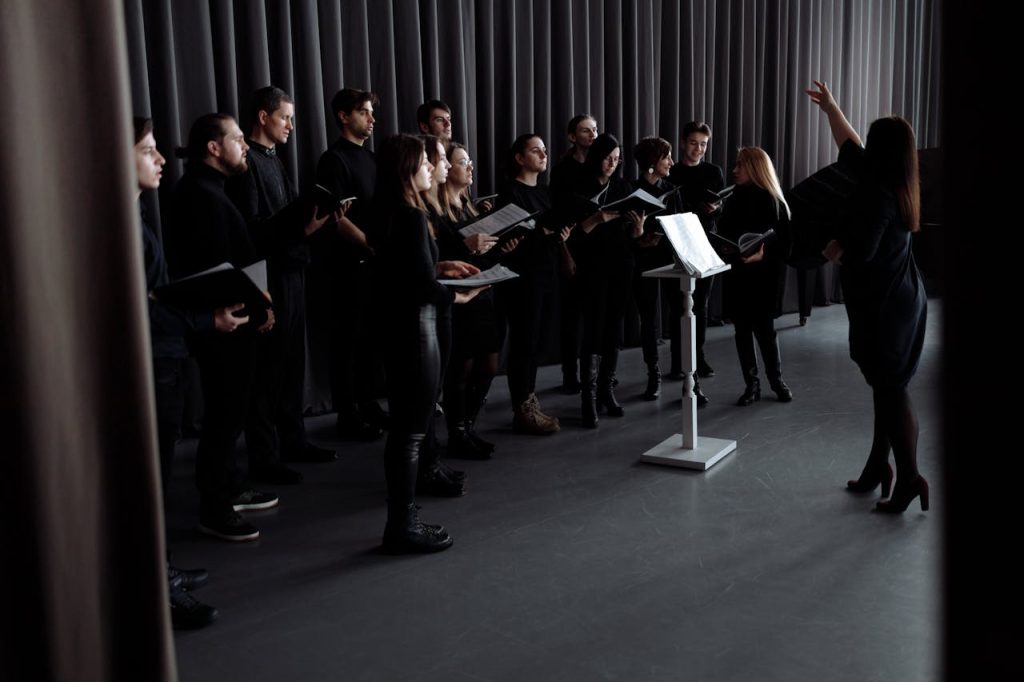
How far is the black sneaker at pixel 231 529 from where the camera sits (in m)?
3.19

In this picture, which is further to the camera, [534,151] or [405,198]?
[534,151]

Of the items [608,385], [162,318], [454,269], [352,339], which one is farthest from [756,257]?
[162,318]

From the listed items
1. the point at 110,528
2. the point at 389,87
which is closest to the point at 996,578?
the point at 110,528

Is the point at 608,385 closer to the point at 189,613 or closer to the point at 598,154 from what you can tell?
the point at 598,154

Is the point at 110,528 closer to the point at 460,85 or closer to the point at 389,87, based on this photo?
the point at 389,87

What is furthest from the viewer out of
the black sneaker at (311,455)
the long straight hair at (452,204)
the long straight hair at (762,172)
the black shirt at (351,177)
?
the long straight hair at (762,172)

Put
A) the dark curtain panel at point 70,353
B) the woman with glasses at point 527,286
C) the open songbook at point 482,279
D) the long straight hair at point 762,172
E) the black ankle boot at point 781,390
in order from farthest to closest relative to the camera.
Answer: the black ankle boot at point 781,390 < the long straight hair at point 762,172 < the woman with glasses at point 527,286 < the open songbook at point 482,279 < the dark curtain panel at point 70,353

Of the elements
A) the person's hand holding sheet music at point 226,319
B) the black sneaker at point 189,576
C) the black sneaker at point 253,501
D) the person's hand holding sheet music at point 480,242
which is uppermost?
the person's hand holding sheet music at point 480,242

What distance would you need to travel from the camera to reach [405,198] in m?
2.84

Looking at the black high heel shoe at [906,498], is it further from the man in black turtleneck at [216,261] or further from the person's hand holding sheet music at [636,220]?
the man in black turtleneck at [216,261]

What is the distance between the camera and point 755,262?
4789 millimetres

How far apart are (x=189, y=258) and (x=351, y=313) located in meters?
1.56

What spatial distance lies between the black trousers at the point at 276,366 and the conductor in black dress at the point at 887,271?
2076 mm

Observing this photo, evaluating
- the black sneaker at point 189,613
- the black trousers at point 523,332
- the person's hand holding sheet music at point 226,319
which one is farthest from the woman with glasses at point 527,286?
the black sneaker at point 189,613
